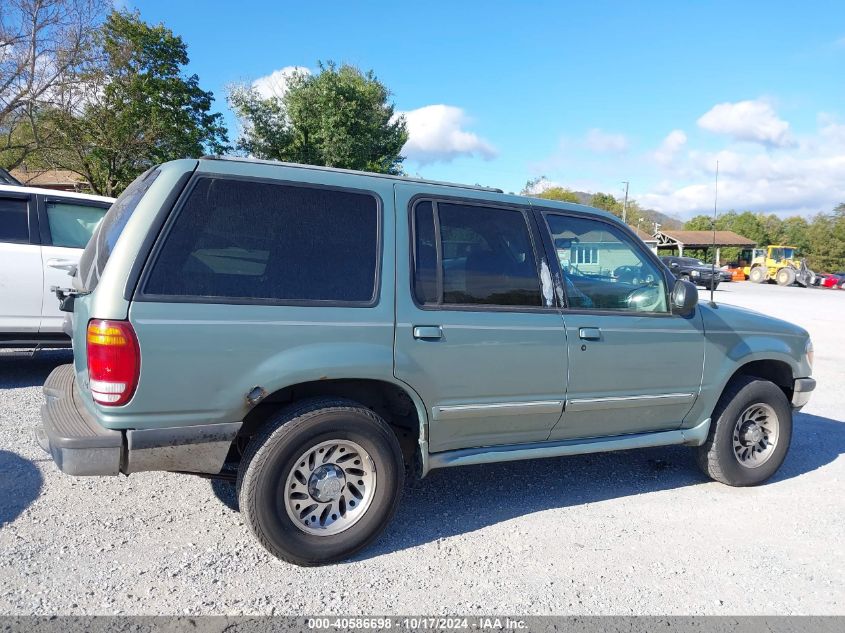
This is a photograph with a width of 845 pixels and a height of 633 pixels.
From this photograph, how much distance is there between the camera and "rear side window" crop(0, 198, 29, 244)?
6.05m

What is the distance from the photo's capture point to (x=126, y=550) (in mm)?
3096

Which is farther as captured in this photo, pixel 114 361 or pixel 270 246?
pixel 270 246

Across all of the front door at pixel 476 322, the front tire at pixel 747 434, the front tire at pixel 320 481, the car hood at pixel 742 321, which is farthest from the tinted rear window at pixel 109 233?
the front tire at pixel 747 434

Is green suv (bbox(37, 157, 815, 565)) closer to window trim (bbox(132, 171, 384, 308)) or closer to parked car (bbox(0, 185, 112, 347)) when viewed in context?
window trim (bbox(132, 171, 384, 308))

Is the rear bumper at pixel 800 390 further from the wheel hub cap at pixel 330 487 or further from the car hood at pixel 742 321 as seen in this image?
the wheel hub cap at pixel 330 487

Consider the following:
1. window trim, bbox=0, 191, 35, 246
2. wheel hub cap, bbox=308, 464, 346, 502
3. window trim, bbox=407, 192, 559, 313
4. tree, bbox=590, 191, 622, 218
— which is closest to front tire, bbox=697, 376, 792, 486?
window trim, bbox=407, 192, 559, 313

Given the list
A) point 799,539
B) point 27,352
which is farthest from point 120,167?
point 799,539

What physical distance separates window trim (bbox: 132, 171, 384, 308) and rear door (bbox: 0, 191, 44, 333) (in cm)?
427

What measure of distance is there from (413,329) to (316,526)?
1.12 meters

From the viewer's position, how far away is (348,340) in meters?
2.99

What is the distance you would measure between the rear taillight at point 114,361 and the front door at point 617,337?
2324 mm

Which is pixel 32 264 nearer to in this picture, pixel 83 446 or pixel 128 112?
pixel 83 446

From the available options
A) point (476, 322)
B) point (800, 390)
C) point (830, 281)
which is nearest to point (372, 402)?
point (476, 322)

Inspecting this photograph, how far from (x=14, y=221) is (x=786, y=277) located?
40.0 meters
